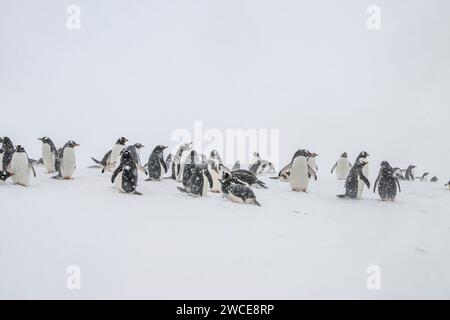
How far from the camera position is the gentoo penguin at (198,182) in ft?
22.1

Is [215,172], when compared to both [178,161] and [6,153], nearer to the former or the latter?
[178,161]

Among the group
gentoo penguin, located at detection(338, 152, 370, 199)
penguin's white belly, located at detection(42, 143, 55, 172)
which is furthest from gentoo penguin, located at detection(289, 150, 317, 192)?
penguin's white belly, located at detection(42, 143, 55, 172)

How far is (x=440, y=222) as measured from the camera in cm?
575

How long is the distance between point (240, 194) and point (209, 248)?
2.60m

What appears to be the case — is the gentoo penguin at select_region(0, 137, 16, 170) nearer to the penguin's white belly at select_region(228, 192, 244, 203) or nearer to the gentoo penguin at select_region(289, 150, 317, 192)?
the penguin's white belly at select_region(228, 192, 244, 203)

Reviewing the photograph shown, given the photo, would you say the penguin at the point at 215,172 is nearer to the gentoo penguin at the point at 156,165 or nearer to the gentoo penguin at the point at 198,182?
the gentoo penguin at the point at 198,182

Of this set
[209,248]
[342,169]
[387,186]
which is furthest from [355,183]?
[209,248]

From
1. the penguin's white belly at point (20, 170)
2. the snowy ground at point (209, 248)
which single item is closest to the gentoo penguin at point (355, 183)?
the snowy ground at point (209, 248)

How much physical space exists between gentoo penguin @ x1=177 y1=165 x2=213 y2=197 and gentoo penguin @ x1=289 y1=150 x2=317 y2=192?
2212 millimetres
